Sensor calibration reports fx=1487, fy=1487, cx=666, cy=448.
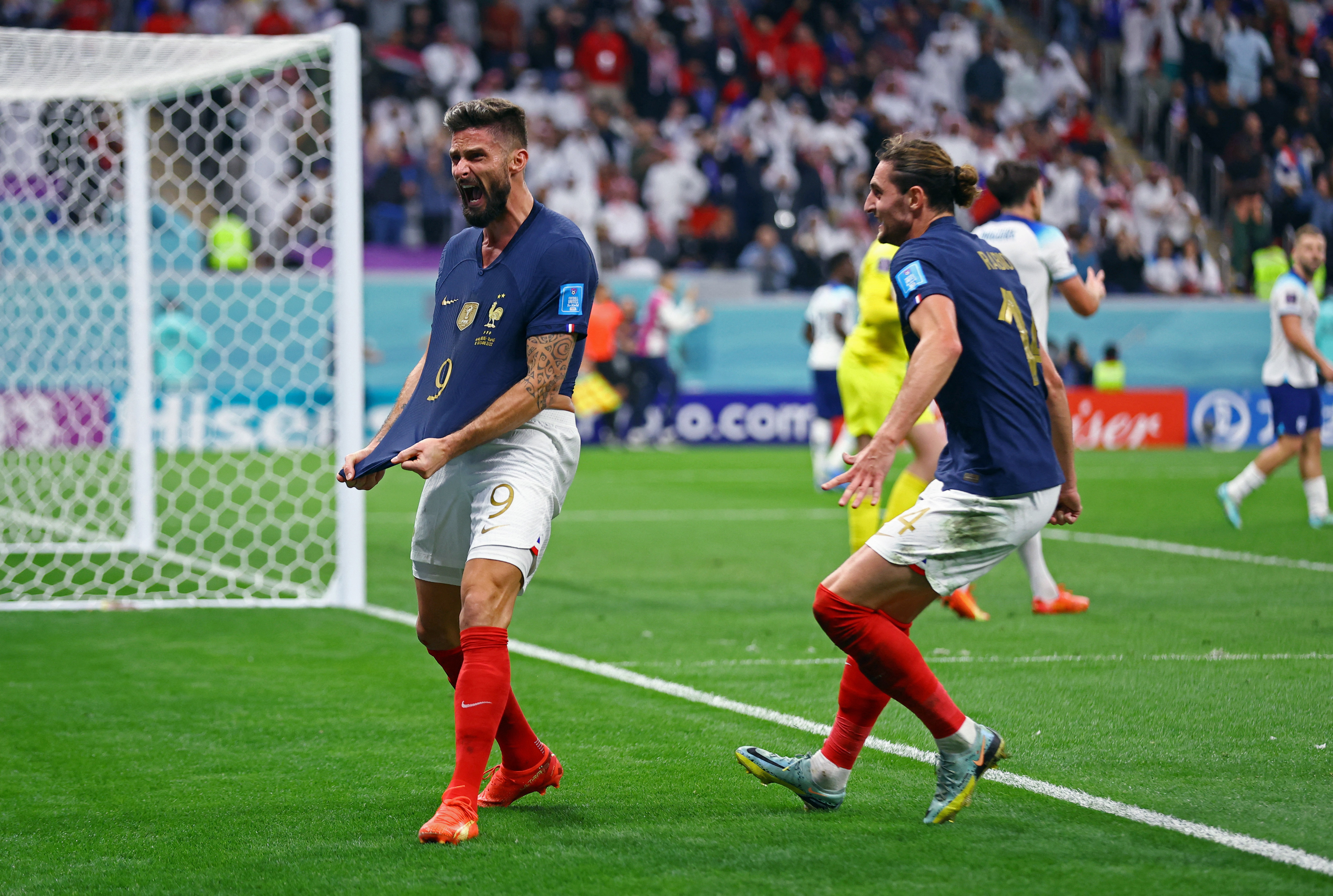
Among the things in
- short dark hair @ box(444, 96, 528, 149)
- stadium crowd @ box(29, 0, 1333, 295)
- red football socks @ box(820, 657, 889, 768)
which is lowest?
red football socks @ box(820, 657, 889, 768)

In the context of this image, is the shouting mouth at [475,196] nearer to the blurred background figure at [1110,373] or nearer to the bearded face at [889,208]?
the bearded face at [889,208]

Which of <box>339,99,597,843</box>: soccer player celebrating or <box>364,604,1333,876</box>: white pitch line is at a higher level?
<box>339,99,597,843</box>: soccer player celebrating

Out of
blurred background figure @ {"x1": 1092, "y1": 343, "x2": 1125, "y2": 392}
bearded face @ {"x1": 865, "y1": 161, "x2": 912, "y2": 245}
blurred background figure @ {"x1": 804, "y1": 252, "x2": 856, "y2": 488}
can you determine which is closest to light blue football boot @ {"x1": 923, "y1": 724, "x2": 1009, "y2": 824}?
bearded face @ {"x1": 865, "y1": 161, "x2": 912, "y2": 245}

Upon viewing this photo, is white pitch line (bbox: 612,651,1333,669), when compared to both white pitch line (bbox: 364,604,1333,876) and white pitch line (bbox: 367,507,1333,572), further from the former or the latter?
white pitch line (bbox: 367,507,1333,572)

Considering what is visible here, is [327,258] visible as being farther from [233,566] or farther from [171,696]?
[171,696]

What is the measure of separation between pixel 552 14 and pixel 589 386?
23.3ft

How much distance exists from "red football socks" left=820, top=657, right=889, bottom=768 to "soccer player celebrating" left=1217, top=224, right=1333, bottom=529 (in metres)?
7.90

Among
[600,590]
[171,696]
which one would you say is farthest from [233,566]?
[171,696]

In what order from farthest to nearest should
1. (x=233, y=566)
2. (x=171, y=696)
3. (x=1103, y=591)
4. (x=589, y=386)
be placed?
→ (x=589, y=386)
(x=233, y=566)
(x=1103, y=591)
(x=171, y=696)

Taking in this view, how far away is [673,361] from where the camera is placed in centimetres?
2252

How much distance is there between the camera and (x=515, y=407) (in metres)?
3.99

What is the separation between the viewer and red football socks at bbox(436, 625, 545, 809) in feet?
12.7

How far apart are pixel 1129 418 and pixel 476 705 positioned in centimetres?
1951

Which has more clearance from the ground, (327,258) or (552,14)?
(552,14)
